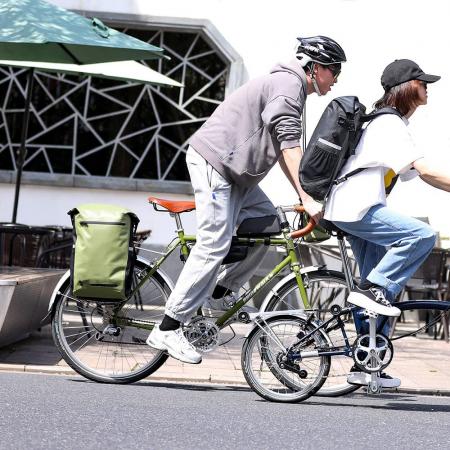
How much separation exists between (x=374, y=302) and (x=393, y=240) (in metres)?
0.33

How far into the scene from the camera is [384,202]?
6.20 meters

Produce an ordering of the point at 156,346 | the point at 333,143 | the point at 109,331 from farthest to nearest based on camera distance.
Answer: the point at 109,331 → the point at 156,346 → the point at 333,143

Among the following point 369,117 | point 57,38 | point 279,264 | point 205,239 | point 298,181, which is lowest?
point 279,264

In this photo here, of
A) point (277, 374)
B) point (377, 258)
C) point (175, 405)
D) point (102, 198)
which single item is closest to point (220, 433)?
point (175, 405)

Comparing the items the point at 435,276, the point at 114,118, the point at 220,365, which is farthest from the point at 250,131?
the point at 114,118

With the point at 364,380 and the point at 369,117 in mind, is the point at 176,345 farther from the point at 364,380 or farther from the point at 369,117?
the point at 369,117

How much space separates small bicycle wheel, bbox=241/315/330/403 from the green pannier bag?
0.78m

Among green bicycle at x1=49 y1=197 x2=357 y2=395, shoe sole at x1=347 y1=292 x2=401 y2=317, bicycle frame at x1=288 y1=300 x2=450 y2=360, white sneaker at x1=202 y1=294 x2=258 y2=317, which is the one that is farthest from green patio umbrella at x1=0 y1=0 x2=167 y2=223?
shoe sole at x1=347 y1=292 x2=401 y2=317

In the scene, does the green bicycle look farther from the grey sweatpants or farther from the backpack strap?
the backpack strap

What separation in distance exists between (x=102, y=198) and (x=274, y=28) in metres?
2.57

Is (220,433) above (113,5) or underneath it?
underneath

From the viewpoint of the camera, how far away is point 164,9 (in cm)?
1298

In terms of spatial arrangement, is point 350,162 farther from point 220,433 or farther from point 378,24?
point 378,24

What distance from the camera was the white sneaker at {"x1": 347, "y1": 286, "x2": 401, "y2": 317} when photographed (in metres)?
6.14
